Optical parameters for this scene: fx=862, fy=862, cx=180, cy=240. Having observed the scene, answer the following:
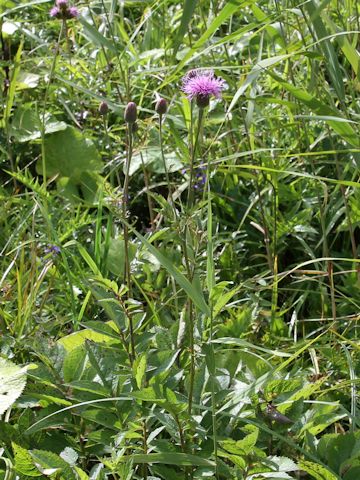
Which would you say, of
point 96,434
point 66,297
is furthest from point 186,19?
point 66,297

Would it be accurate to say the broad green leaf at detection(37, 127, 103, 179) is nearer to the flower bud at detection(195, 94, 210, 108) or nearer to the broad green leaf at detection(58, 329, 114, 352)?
the broad green leaf at detection(58, 329, 114, 352)

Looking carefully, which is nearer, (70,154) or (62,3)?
(62,3)

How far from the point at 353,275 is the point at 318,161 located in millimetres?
302

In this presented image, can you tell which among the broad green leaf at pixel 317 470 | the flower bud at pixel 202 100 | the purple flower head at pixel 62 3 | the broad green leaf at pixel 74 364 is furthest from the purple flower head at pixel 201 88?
the purple flower head at pixel 62 3

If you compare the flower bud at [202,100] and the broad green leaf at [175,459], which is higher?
the flower bud at [202,100]

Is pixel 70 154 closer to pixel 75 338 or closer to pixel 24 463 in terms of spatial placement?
pixel 75 338

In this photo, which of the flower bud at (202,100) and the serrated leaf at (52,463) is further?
the flower bud at (202,100)

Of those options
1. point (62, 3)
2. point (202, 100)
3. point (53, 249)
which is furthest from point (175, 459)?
point (62, 3)

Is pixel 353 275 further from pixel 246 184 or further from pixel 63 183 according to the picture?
pixel 63 183

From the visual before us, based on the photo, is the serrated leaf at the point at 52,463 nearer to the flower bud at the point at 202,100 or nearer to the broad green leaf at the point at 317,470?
the broad green leaf at the point at 317,470

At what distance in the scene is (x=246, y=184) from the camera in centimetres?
204

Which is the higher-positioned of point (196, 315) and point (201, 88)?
point (201, 88)

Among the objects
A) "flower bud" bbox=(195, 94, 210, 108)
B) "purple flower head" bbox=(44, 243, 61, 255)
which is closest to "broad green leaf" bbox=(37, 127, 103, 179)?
"purple flower head" bbox=(44, 243, 61, 255)

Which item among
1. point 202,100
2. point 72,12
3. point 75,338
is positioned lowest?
point 75,338
